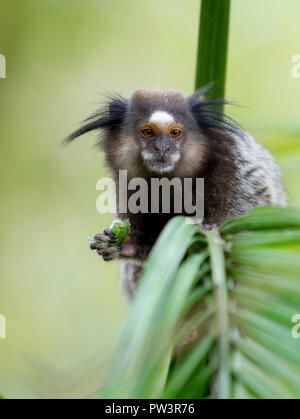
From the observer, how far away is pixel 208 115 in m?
2.47

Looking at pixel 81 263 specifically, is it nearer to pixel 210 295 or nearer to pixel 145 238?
pixel 145 238

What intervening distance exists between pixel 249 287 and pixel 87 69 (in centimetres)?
473

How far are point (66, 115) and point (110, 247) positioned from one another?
3348mm

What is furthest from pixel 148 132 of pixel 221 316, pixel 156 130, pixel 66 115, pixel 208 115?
pixel 66 115

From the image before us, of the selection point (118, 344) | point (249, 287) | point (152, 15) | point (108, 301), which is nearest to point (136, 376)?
point (118, 344)

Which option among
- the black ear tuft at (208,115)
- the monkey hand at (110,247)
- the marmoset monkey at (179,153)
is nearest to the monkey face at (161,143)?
the marmoset monkey at (179,153)

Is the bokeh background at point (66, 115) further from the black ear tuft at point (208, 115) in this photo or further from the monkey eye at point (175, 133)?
the monkey eye at point (175, 133)

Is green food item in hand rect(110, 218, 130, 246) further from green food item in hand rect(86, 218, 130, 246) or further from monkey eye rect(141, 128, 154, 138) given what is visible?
monkey eye rect(141, 128, 154, 138)

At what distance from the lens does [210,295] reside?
1048mm

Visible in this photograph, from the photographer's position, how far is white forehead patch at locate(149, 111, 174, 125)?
91.8 inches

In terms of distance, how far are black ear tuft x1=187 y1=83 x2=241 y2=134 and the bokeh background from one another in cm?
272

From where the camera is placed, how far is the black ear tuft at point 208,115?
92.7 inches

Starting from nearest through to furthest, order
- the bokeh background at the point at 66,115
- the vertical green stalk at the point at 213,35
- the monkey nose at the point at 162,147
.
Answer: the vertical green stalk at the point at 213,35, the monkey nose at the point at 162,147, the bokeh background at the point at 66,115
